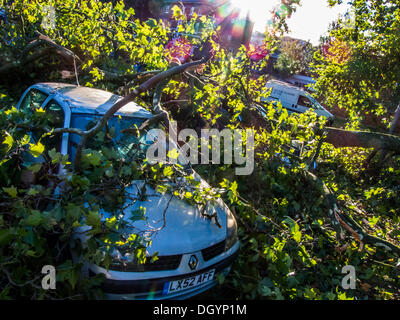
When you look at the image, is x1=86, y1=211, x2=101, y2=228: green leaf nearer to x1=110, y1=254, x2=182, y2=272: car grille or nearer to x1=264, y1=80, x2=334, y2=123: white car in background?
x1=110, y1=254, x2=182, y2=272: car grille

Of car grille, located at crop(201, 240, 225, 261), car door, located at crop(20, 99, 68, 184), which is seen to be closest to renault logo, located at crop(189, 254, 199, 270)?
car grille, located at crop(201, 240, 225, 261)

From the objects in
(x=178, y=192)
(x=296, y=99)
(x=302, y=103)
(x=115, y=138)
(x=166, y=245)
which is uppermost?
(x=296, y=99)

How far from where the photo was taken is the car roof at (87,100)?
3240mm

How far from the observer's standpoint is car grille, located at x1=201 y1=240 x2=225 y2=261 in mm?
2509

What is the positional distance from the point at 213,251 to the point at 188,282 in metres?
0.39

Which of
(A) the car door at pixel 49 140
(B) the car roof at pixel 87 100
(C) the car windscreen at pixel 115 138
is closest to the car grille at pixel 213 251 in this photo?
(C) the car windscreen at pixel 115 138

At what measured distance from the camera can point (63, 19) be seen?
622 cm

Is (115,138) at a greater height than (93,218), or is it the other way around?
(115,138)

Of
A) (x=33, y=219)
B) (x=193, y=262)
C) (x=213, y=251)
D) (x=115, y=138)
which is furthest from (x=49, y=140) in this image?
(x=213, y=251)

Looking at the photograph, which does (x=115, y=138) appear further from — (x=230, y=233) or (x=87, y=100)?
(x=230, y=233)

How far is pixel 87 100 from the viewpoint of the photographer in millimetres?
3535
